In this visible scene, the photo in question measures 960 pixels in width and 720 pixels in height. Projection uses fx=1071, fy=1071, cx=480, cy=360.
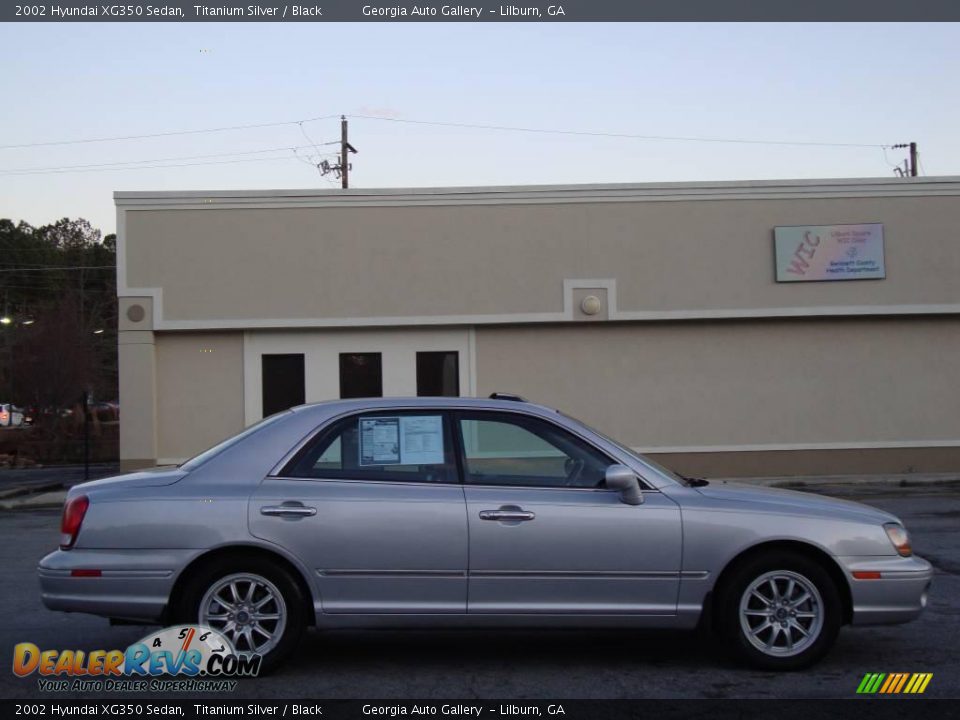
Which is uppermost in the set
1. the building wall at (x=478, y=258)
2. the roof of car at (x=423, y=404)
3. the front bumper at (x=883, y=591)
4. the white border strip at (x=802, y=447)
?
the building wall at (x=478, y=258)

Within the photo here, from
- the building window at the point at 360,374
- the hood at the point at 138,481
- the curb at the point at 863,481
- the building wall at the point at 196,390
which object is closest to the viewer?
the hood at the point at 138,481

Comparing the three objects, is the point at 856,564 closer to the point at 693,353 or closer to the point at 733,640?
the point at 733,640

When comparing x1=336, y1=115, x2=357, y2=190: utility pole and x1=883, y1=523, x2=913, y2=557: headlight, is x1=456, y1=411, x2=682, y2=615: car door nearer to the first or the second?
x1=883, y1=523, x2=913, y2=557: headlight

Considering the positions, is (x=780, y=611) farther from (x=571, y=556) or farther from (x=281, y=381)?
(x=281, y=381)

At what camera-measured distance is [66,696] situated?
19.1ft

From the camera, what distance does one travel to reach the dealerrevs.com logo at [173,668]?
5.96 meters

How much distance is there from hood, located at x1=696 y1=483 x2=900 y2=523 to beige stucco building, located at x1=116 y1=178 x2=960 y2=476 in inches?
486

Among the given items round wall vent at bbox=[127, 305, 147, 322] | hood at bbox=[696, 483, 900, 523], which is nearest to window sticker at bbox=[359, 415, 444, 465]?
hood at bbox=[696, 483, 900, 523]

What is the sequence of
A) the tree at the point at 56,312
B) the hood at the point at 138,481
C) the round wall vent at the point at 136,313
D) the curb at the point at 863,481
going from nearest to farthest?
the hood at the point at 138,481
the curb at the point at 863,481
the round wall vent at the point at 136,313
the tree at the point at 56,312

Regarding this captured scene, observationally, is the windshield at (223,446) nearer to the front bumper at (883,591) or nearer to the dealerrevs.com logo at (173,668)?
the dealerrevs.com logo at (173,668)

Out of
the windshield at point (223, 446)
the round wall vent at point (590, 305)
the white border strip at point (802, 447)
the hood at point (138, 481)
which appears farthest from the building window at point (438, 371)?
the hood at point (138, 481)

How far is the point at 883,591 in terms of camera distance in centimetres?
611

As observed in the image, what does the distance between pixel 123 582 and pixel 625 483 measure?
9.39 ft

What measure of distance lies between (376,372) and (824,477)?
8129 millimetres
